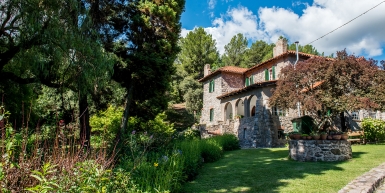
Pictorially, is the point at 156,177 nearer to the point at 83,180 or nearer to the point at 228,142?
the point at 83,180

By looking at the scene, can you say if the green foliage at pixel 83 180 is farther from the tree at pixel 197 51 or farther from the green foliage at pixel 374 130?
the tree at pixel 197 51

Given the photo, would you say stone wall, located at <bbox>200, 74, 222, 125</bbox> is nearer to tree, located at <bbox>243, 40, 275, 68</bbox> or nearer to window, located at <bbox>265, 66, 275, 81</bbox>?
window, located at <bbox>265, 66, 275, 81</bbox>

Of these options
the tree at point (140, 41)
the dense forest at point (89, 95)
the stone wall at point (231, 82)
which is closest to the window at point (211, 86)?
the stone wall at point (231, 82)

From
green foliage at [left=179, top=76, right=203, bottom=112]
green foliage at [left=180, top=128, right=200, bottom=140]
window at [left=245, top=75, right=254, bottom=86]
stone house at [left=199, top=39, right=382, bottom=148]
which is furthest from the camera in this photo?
green foliage at [left=179, top=76, right=203, bottom=112]

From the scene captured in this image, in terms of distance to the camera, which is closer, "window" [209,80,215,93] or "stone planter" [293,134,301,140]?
"stone planter" [293,134,301,140]

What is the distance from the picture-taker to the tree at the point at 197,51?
113ft

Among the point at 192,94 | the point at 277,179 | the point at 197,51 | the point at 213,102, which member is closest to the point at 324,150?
the point at 277,179

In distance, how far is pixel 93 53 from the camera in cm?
668

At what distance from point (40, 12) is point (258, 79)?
19331 millimetres

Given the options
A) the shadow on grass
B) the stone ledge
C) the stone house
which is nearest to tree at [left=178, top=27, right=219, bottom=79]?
the stone house

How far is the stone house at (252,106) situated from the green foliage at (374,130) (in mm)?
4609

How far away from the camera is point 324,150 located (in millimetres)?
8078

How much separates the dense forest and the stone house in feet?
11.4

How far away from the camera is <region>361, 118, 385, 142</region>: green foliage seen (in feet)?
43.2
